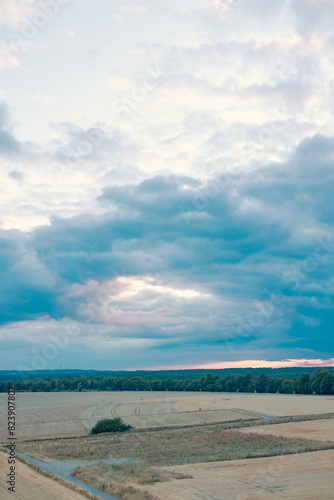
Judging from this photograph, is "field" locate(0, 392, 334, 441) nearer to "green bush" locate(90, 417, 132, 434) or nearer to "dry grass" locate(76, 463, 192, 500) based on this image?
"green bush" locate(90, 417, 132, 434)

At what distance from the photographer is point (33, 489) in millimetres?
38938

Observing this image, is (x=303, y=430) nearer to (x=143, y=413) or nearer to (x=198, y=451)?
(x=198, y=451)

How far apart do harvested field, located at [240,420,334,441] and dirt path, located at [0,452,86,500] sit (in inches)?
1665

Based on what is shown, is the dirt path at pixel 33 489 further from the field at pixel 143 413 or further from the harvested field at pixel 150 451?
the field at pixel 143 413

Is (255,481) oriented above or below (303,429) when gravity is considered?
above

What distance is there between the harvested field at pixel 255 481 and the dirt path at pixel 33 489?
24.7 feet

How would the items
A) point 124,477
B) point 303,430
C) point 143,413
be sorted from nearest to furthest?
point 124,477
point 303,430
point 143,413

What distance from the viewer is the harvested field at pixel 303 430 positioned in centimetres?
6997

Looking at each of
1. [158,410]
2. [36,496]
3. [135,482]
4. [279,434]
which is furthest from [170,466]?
[158,410]

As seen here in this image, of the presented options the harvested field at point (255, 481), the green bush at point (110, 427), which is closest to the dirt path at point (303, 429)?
the harvested field at point (255, 481)

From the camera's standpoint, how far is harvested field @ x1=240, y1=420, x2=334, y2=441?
69969mm

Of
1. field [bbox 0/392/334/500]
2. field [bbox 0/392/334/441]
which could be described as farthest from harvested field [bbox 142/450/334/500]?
field [bbox 0/392/334/441]

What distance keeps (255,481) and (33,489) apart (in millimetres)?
20155

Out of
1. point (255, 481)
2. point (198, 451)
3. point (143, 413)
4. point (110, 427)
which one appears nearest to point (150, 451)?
point (198, 451)
